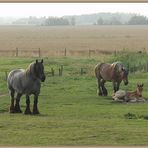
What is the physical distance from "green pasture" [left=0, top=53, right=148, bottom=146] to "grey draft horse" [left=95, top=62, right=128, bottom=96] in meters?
0.64

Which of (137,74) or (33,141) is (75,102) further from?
(137,74)

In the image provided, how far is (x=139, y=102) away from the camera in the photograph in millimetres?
23734

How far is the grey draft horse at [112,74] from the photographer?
86.3 ft

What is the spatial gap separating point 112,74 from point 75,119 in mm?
8805

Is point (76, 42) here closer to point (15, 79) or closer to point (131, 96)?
point (131, 96)

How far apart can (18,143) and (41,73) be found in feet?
20.1

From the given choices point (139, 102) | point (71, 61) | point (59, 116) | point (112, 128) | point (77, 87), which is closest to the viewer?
point (112, 128)

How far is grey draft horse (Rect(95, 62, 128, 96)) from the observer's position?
1036 inches

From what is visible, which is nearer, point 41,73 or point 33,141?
Result: point 33,141

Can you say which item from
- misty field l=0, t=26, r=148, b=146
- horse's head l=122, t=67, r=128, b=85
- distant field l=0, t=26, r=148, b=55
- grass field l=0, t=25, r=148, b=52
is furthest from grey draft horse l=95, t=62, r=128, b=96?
distant field l=0, t=26, r=148, b=55

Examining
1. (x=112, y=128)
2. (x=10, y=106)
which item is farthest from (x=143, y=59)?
(x=112, y=128)

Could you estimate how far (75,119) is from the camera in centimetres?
1862

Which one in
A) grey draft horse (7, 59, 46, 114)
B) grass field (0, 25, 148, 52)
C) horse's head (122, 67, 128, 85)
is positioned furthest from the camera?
grass field (0, 25, 148, 52)

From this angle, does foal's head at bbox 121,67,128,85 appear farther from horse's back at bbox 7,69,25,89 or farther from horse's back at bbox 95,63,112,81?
horse's back at bbox 7,69,25,89
